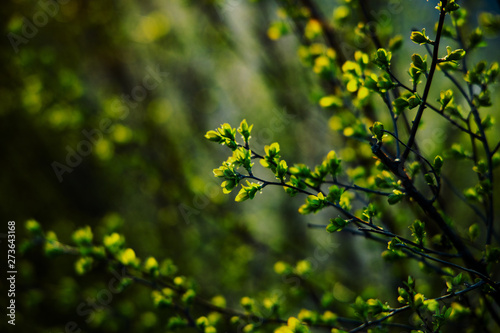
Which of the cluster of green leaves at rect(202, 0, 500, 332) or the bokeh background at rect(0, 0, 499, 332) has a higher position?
the bokeh background at rect(0, 0, 499, 332)

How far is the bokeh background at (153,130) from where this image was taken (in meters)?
3.34

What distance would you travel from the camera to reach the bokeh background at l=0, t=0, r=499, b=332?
334 cm

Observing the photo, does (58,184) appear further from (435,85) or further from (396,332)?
(435,85)

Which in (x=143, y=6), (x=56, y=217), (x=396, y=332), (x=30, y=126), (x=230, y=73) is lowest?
(x=396, y=332)

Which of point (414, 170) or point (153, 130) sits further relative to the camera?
point (153, 130)

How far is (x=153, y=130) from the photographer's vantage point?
4145mm

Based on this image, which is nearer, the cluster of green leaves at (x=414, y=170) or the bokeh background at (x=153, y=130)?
the cluster of green leaves at (x=414, y=170)

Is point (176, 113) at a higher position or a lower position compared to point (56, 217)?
higher

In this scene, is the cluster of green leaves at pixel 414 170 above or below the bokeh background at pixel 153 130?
below

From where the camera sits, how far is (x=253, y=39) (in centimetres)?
457

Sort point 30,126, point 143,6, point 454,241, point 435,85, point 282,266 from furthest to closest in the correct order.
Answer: point 143,6, point 435,85, point 30,126, point 282,266, point 454,241

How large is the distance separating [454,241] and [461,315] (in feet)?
1.51

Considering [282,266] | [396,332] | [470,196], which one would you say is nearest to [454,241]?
[470,196]

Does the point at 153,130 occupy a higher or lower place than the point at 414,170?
higher
